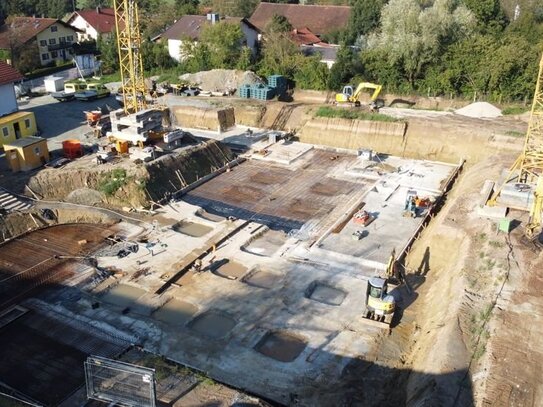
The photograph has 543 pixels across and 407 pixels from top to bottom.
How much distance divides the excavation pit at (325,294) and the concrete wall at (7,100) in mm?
22541

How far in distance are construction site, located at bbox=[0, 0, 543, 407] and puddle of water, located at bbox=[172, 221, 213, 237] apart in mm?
119

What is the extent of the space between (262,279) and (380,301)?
4904 mm

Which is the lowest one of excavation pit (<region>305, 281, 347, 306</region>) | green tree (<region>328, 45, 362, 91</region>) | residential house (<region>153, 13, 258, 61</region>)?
excavation pit (<region>305, 281, 347, 306</region>)

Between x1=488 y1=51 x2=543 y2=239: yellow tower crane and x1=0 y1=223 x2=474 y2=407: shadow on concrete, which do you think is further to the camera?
x1=488 y1=51 x2=543 y2=239: yellow tower crane

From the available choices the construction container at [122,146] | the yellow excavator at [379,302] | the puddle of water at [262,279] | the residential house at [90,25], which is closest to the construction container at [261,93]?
the construction container at [122,146]

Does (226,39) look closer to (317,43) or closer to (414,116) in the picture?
(317,43)

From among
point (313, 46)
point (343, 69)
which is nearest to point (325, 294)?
point (343, 69)

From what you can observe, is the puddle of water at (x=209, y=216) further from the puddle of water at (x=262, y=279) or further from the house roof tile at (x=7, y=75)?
the house roof tile at (x=7, y=75)

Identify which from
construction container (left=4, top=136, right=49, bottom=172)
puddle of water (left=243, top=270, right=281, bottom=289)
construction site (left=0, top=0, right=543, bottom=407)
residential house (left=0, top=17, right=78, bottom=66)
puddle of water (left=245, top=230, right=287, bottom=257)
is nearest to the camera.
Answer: construction site (left=0, top=0, right=543, bottom=407)

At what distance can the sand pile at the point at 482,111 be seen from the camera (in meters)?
35.2

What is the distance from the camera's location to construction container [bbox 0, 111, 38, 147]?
29361 mm

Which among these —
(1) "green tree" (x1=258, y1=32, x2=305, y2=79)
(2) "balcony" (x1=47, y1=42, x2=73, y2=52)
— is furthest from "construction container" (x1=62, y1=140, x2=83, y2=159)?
(2) "balcony" (x1=47, y1=42, x2=73, y2=52)

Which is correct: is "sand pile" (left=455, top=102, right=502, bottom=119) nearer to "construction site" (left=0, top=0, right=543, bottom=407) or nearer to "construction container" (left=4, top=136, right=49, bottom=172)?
"construction site" (left=0, top=0, right=543, bottom=407)

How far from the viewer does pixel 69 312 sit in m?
18.2
